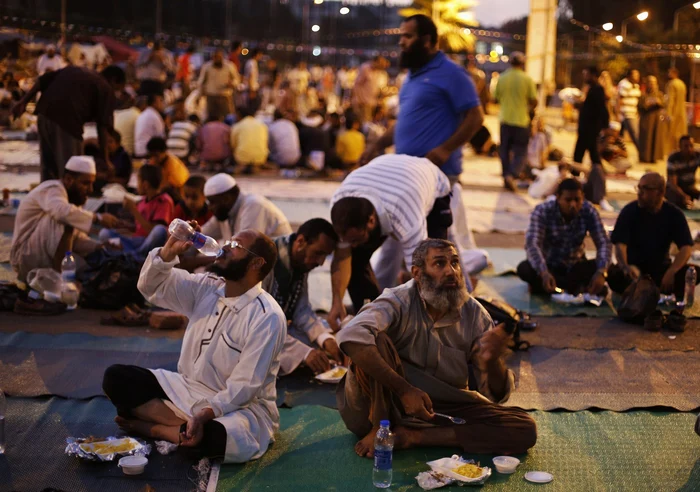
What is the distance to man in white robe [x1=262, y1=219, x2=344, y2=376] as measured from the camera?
5215 millimetres

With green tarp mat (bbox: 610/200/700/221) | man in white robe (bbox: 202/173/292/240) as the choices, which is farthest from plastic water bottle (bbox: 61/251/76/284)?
green tarp mat (bbox: 610/200/700/221)

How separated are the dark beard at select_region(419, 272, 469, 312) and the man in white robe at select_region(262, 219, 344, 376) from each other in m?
1.14

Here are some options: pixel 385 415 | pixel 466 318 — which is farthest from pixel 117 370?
pixel 466 318

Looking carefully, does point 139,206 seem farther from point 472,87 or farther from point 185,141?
point 185,141

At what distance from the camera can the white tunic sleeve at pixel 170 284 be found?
13.9 ft

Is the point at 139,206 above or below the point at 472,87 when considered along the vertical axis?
below

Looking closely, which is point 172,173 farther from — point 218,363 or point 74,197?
point 218,363

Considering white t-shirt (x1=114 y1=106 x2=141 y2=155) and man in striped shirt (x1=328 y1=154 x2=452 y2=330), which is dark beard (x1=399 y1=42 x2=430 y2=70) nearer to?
man in striped shirt (x1=328 y1=154 x2=452 y2=330)

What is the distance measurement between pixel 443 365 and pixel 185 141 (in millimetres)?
10663

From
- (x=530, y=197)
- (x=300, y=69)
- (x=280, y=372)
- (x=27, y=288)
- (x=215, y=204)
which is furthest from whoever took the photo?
(x=300, y=69)

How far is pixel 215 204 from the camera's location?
21.2ft

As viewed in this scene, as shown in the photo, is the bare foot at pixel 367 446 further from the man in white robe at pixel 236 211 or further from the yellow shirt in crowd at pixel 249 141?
the yellow shirt in crowd at pixel 249 141

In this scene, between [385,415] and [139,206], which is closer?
[385,415]

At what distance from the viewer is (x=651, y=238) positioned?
23.6 feet
